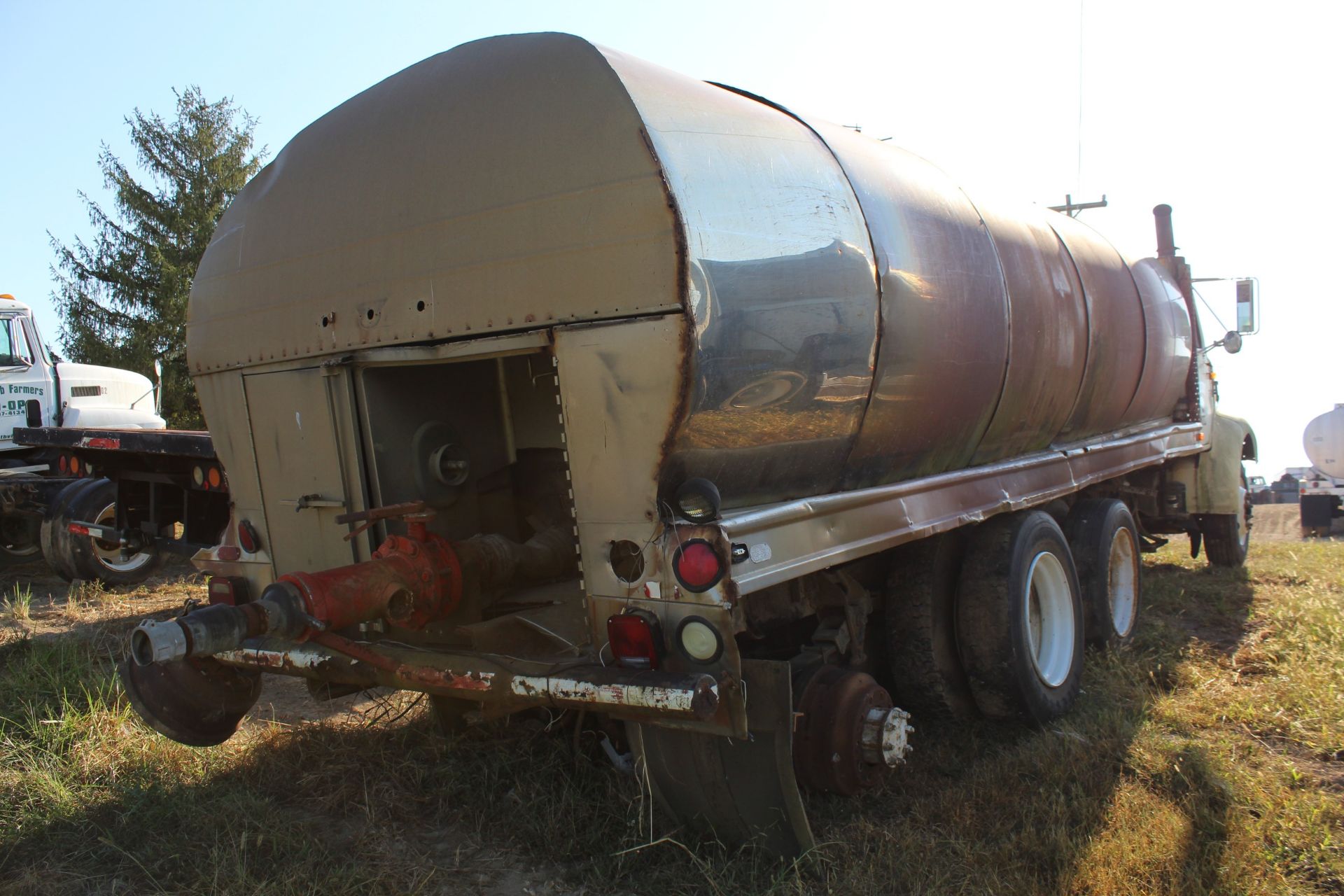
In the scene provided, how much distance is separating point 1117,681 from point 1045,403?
4.94 feet

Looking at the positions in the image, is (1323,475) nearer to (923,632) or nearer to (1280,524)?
(1280,524)

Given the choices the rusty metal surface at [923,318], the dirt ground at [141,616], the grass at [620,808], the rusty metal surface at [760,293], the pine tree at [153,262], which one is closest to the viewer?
the rusty metal surface at [760,293]

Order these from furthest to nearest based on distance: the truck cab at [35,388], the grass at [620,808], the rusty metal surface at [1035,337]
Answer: the truck cab at [35,388] < the rusty metal surface at [1035,337] < the grass at [620,808]

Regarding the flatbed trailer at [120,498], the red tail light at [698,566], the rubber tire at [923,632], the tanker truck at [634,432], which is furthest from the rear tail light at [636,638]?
the flatbed trailer at [120,498]

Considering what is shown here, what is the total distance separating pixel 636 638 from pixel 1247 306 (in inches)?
312

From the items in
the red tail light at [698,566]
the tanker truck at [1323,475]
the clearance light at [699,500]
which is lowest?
the tanker truck at [1323,475]

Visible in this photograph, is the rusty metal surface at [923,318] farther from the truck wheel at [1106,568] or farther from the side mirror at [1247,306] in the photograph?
the side mirror at [1247,306]

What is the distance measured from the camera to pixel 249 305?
160 inches

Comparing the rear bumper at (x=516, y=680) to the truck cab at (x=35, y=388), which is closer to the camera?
the rear bumper at (x=516, y=680)

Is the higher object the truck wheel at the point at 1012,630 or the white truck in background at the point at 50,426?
the white truck in background at the point at 50,426

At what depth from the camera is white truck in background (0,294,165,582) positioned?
357 inches

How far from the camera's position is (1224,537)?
867cm

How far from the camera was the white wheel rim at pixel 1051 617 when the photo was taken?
4816 millimetres

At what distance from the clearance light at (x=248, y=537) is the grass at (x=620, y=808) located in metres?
0.94
